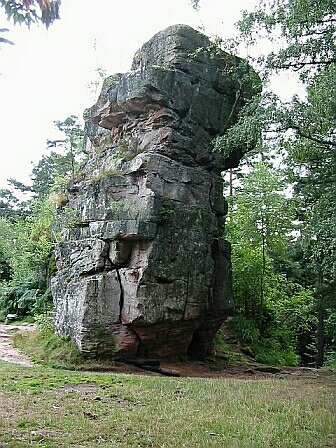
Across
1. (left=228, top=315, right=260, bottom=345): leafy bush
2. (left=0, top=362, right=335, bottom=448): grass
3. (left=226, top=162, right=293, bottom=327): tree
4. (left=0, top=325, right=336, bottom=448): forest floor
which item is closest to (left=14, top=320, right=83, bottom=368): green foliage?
(left=0, top=325, right=336, bottom=448): forest floor

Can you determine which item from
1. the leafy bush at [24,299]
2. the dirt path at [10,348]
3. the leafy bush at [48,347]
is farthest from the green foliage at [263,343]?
the dirt path at [10,348]

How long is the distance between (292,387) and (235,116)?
9300 mm

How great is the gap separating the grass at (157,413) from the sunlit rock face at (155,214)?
3.19 metres

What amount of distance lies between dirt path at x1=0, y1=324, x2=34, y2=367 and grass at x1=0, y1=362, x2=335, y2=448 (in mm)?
2577

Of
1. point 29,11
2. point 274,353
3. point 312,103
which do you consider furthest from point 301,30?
point 274,353

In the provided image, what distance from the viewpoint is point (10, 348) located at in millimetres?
14516

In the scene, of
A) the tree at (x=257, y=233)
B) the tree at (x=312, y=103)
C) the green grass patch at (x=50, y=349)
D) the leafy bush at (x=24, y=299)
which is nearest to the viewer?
the tree at (x=312, y=103)

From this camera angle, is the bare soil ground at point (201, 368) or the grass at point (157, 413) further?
the bare soil ground at point (201, 368)

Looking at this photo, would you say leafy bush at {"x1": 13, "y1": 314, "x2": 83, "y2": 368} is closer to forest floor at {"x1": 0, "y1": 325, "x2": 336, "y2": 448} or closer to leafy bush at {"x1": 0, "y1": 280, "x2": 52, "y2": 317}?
forest floor at {"x1": 0, "y1": 325, "x2": 336, "y2": 448}

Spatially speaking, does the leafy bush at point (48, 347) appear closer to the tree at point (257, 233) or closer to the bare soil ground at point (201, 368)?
the bare soil ground at point (201, 368)

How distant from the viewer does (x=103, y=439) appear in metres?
5.39

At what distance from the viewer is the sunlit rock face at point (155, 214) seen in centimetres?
1295

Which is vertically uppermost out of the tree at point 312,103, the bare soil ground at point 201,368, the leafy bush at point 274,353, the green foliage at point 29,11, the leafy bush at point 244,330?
the tree at point 312,103

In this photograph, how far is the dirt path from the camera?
1255cm
